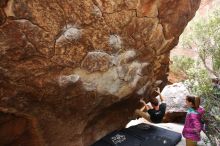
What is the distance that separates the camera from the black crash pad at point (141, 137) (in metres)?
7.18

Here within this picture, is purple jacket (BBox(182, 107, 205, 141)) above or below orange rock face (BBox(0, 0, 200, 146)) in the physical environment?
below

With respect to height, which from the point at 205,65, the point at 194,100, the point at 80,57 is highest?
the point at 80,57

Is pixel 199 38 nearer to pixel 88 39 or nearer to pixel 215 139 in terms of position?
pixel 215 139

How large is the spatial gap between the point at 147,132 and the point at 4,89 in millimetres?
4098

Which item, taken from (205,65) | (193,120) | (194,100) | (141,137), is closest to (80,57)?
(194,100)

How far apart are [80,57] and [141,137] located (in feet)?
9.85

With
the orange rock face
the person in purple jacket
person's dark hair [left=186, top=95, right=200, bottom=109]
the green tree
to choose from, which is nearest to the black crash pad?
the orange rock face

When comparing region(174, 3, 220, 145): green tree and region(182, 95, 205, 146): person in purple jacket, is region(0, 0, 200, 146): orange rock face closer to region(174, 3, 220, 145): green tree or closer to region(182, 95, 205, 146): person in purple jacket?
region(174, 3, 220, 145): green tree

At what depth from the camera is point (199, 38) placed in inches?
301

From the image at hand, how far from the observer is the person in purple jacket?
6.28 metres

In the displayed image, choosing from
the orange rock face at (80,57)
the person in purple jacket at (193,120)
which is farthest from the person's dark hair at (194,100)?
the orange rock face at (80,57)

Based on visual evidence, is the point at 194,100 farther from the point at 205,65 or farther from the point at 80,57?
the point at 80,57

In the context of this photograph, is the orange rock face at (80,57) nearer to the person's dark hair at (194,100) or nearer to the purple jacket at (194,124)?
the person's dark hair at (194,100)

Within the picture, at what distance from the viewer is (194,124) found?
249 inches
